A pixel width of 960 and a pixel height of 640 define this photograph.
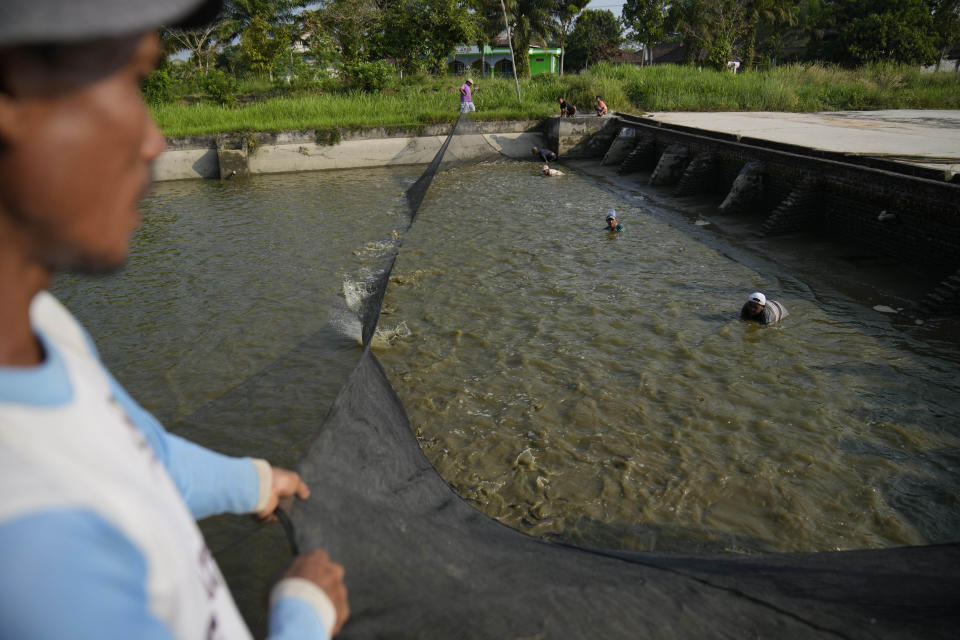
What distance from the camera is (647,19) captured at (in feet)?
123

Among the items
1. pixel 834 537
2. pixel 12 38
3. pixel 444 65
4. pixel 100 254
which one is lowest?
pixel 834 537

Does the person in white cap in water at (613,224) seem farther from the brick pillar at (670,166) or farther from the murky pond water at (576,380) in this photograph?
the brick pillar at (670,166)

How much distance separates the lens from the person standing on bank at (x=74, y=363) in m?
0.58

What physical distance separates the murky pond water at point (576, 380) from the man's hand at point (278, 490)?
1920 mm

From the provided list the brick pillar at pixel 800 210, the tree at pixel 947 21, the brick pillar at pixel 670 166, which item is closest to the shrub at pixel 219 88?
the brick pillar at pixel 670 166

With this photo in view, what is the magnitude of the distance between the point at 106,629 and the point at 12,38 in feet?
1.98

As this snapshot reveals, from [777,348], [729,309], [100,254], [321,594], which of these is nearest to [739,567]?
[321,594]

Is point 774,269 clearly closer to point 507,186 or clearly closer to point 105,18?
point 507,186

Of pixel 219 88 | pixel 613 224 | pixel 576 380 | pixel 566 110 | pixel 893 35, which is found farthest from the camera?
pixel 893 35

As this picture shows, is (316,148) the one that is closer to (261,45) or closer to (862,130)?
(261,45)

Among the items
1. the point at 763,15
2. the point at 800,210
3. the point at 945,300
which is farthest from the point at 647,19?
the point at 945,300

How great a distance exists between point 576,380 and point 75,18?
531 centimetres

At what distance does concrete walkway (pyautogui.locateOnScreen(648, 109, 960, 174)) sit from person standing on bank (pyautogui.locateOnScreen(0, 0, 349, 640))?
924 cm

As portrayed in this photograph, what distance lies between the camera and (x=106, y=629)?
0.61 m
